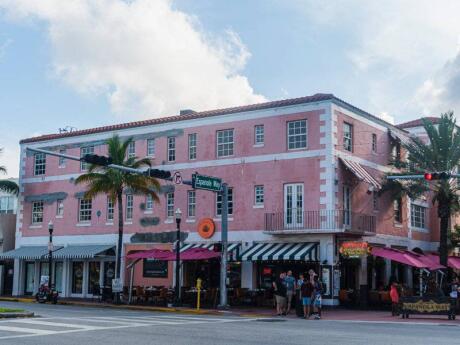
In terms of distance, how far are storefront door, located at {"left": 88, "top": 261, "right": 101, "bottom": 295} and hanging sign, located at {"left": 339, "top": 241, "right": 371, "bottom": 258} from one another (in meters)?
15.0

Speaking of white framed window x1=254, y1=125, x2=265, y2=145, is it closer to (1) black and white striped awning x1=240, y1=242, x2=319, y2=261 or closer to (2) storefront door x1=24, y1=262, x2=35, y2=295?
(1) black and white striped awning x1=240, y1=242, x2=319, y2=261

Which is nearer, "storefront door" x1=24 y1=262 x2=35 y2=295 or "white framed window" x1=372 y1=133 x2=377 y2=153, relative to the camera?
"white framed window" x1=372 y1=133 x2=377 y2=153

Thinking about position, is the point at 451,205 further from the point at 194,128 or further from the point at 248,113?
the point at 194,128

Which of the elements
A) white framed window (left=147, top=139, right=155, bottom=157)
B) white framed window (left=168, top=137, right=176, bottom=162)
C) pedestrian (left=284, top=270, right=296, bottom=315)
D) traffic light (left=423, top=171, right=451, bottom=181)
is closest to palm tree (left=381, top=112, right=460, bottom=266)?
traffic light (left=423, top=171, right=451, bottom=181)

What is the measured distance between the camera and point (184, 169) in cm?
3547

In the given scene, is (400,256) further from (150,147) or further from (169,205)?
(150,147)

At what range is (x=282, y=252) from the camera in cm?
3017

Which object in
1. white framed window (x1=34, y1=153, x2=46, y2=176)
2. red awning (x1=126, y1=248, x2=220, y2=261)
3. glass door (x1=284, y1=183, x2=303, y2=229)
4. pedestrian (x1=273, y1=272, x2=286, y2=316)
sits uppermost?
white framed window (x1=34, y1=153, x2=46, y2=176)

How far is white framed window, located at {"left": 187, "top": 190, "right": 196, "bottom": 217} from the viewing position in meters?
35.0

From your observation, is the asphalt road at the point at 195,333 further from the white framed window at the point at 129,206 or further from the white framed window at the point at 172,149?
the white framed window at the point at 129,206

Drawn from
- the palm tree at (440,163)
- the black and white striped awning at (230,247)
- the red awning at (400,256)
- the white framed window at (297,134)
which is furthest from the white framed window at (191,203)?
the palm tree at (440,163)

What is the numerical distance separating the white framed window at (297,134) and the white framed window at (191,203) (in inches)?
231

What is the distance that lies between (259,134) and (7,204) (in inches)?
821

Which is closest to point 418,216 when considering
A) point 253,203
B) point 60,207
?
point 253,203
